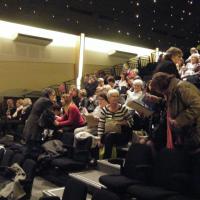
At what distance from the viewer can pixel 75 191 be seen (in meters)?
2.96

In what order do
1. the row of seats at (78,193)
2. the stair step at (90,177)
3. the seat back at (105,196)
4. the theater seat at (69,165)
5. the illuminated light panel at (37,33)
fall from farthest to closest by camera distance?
1. the illuminated light panel at (37,33)
2. the theater seat at (69,165)
3. the stair step at (90,177)
4. the row of seats at (78,193)
5. the seat back at (105,196)

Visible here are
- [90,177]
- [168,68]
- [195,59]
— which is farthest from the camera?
[195,59]

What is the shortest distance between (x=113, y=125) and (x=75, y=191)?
191cm

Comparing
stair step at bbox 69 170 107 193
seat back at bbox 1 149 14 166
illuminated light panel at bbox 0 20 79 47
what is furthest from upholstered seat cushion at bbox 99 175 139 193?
illuminated light panel at bbox 0 20 79 47

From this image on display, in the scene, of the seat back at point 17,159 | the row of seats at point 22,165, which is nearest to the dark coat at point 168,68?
the row of seats at point 22,165

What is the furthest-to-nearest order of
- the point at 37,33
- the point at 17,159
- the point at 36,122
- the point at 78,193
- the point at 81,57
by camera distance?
1. the point at 81,57
2. the point at 37,33
3. the point at 36,122
4. the point at 17,159
5. the point at 78,193

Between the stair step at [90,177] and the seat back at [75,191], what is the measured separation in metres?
1.01

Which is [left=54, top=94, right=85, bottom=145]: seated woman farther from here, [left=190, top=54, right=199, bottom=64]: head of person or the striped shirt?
[left=190, top=54, right=199, bottom=64]: head of person

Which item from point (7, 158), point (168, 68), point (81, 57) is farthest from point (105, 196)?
point (81, 57)

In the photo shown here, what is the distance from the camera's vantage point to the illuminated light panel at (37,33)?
11.9 m

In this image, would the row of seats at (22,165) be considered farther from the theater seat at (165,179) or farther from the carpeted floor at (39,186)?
the theater seat at (165,179)

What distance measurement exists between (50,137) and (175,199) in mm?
→ 3593

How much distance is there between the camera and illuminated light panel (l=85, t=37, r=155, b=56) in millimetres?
13992

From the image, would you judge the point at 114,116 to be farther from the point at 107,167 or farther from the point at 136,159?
the point at 136,159
